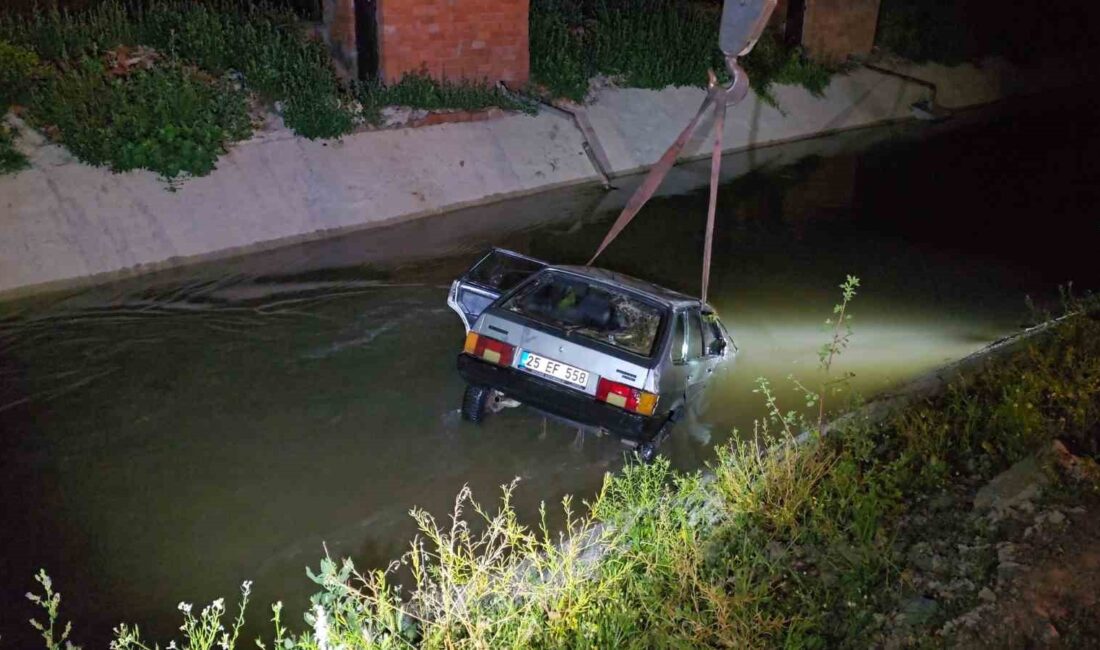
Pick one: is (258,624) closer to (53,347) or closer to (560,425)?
(560,425)

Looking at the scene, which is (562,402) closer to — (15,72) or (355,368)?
(355,368)

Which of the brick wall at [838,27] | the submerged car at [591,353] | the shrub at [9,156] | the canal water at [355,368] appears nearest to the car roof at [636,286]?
the submerged car at [591,353]

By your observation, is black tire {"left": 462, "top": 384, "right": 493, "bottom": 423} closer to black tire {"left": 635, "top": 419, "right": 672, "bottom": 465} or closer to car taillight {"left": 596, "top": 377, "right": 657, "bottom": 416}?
car taillight {"left": 596, "top": 377, "right": 657, "bottom": 416}

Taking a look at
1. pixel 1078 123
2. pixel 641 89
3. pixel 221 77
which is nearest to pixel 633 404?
pixel 221 77

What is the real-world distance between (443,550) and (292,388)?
14.6 feet

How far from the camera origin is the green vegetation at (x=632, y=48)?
18578mm

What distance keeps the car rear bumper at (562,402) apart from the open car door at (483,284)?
→ 0.85 meters

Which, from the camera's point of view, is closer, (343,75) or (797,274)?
(797,274)

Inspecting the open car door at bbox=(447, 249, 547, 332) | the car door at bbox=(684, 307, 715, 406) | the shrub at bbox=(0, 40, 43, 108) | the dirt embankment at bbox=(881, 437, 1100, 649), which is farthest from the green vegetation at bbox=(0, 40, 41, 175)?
the dirt embankment at bbox=(881, 437, 1100, 649)

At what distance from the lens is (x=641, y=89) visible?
1991 centimetres

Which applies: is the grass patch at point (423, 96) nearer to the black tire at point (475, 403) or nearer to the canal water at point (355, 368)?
the canal water at point (355, 368)

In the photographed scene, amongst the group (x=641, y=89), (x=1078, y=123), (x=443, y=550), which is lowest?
(x=1078, y=123)

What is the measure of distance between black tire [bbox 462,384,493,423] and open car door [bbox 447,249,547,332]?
0.63 metres

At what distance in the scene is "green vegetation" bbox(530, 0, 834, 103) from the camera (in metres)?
18.6
